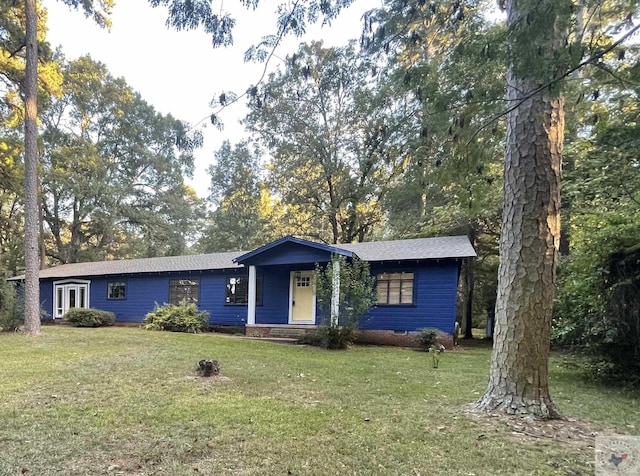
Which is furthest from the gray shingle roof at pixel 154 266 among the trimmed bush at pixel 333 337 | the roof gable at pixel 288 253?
the trimmed bush at pixel 333 337

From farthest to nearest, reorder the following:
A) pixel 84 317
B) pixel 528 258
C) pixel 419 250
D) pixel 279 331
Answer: pixel 84 317, pixel 279 331, pixel 419 250, pixel 528 258

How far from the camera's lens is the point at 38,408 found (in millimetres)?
4520

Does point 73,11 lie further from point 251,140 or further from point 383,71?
point 251,140

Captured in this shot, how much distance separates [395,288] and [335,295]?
2833mm

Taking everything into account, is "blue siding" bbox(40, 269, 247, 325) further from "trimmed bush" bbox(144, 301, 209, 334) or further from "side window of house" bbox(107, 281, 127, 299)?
"trimmed bush" bbox(144, 301, 209, 334)

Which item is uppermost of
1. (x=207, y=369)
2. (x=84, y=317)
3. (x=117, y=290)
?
(x=207, y=369)

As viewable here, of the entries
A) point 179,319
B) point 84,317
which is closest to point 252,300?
point 179,319

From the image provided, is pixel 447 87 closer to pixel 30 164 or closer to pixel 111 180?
pixel 30 164

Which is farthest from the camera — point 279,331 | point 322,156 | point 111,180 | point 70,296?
point 111,180

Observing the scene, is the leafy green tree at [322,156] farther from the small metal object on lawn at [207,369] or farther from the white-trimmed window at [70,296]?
the small metal object on lawn at [207,369]

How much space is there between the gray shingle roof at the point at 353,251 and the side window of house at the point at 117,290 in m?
0.68

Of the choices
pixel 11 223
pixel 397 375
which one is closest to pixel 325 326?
pixel 397 375

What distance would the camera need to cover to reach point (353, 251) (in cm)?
1451

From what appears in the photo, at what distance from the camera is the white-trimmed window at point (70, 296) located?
63.7ft
